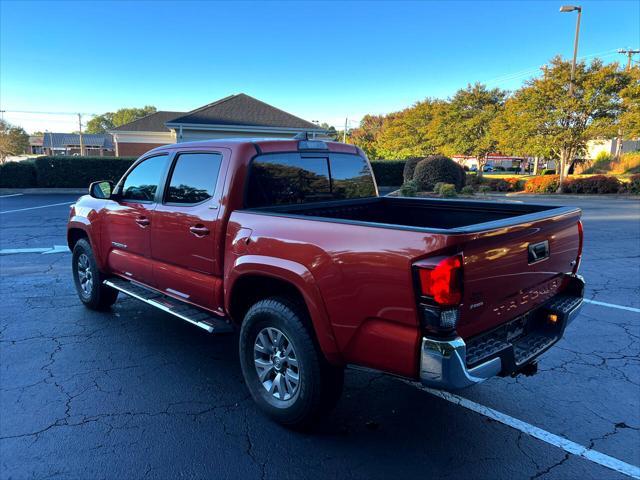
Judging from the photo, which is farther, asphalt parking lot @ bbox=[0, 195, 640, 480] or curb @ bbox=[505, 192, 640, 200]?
curb @ bbox=[505, 192, 640, 200]

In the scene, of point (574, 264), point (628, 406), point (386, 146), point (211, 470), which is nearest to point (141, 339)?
point (211, 470)

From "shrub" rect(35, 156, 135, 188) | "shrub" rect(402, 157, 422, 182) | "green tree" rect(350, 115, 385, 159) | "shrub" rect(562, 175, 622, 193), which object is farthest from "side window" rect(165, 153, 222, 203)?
"green tree" rect(350, 115, 385, 159)

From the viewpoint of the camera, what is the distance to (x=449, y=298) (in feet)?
7.61

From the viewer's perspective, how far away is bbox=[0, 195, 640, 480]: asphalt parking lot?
9.05ft

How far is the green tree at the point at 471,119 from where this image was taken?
3231cm

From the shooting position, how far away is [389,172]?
30.3 meters

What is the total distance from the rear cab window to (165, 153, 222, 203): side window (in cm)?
36

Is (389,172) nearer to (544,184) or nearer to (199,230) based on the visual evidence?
(544,184)

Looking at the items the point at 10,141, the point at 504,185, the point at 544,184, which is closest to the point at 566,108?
the point at 544,184

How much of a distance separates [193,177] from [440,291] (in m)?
2.54

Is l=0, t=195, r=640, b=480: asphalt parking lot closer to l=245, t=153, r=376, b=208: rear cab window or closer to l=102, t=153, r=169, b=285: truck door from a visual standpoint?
l=102, t=153, r=169, b=285: truck door

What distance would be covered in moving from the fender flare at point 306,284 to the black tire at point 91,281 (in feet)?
9.68

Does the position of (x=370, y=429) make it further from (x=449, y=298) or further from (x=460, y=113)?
(x=460, y=113)

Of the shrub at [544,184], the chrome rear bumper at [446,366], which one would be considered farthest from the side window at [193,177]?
the shrub at [544,184]
